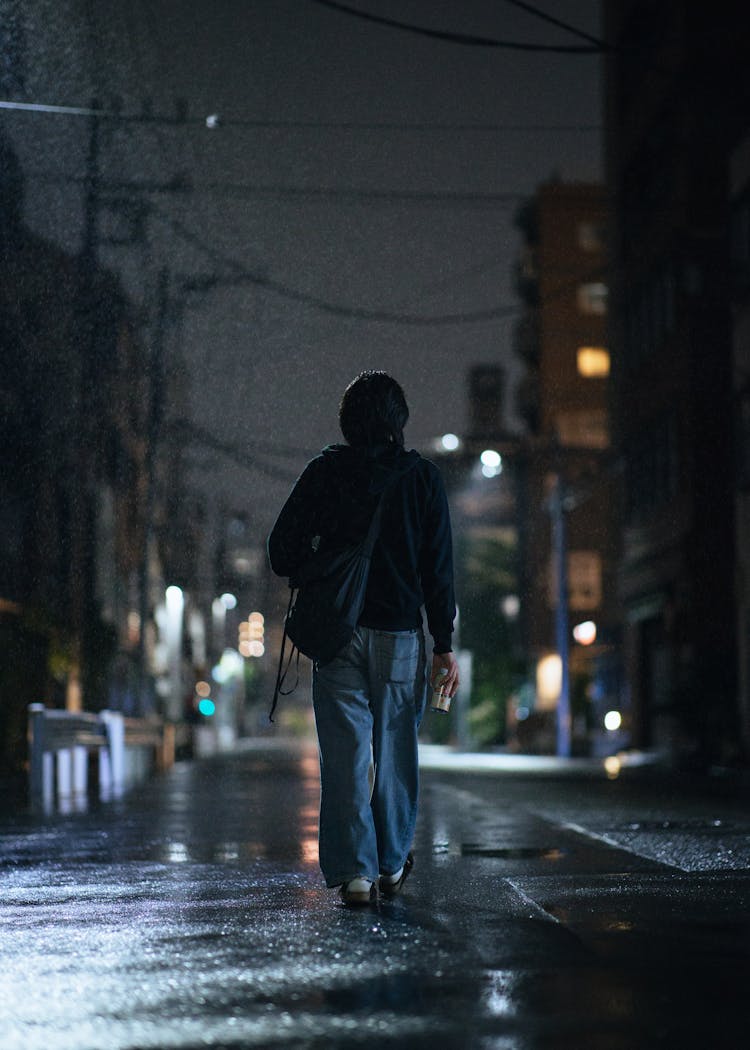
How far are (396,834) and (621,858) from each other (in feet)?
7.84

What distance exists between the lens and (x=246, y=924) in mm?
5691

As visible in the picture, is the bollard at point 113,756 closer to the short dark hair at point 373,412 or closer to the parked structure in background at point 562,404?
the short dark hair at point 373,412

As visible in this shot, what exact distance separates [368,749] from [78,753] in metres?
13.3

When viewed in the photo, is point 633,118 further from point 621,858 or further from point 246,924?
point 246,924

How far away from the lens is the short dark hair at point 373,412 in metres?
6.58

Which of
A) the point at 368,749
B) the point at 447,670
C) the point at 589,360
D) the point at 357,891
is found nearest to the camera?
the point at 357,891

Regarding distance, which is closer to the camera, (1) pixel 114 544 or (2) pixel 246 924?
(2) pixel 246 924

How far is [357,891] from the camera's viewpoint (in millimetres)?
6102

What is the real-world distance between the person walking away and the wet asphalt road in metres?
0.26

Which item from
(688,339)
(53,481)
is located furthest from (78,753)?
(53,481)

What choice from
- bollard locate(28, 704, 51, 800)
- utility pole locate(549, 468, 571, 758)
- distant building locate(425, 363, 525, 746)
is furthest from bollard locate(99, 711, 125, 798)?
distant building locate(425, 363, 525, 746)

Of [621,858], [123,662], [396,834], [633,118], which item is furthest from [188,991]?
[123,662]

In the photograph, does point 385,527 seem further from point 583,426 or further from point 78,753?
point 583,426

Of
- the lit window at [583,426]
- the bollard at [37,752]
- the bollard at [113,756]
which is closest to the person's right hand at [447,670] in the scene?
the bollard at [37,752]
